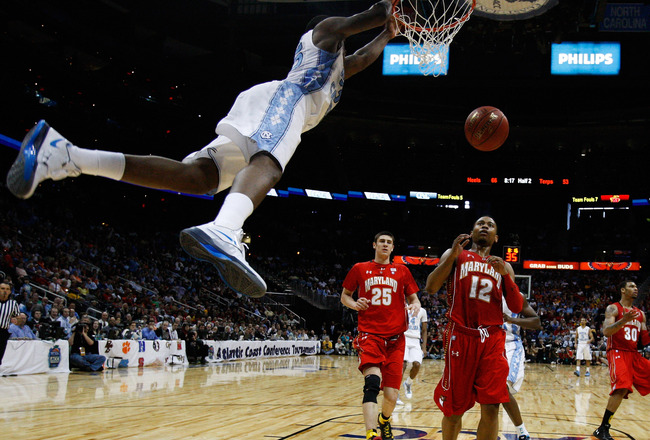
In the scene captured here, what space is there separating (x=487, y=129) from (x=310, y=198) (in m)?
29.9

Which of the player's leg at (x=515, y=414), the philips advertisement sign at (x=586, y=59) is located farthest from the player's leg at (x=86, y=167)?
the philips advertisement sign at (x=586, y=59)

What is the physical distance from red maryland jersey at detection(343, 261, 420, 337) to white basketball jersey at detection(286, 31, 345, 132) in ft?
10.4

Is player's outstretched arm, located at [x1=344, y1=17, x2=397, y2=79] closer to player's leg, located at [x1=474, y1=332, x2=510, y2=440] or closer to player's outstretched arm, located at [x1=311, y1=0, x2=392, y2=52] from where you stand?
player's outstretched arm, located at [x1=311, y1=0, x2=392, y2=52]

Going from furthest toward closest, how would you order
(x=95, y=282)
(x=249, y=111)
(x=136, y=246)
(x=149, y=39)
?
(x=149, y=39), (x=136, y=246), (x=95, y=282), (x=249, y=111)

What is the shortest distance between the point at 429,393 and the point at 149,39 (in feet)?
70.4

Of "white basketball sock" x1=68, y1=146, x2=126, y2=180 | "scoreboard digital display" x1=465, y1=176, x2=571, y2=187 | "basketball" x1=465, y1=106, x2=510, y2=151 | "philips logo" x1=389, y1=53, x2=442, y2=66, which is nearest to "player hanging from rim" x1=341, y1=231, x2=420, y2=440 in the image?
"basketball" x1=465, y1=106, x2=510, y2=151

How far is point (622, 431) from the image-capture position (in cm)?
774

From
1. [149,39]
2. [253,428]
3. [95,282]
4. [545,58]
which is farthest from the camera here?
[545,58]

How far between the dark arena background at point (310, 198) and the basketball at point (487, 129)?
10.7 feet

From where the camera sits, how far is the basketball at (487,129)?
581 cm

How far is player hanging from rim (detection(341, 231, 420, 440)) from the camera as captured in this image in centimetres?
605

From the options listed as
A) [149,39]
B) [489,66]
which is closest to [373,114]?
[489,66]

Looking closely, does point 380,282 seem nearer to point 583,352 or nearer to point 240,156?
point 240,156

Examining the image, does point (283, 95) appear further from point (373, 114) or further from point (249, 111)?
point (373, 114)
